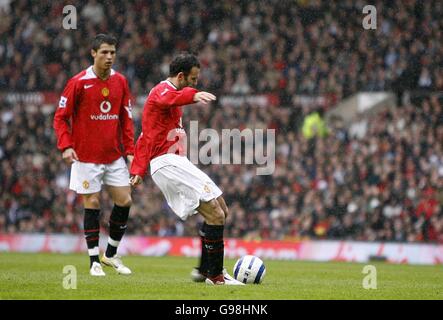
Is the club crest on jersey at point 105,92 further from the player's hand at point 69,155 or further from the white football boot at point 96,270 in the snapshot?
the white football boot at point 96,270

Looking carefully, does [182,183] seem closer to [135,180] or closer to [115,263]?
[135,180]

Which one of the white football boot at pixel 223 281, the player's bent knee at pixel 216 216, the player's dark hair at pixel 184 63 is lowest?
the white football boot at pixel 223 281

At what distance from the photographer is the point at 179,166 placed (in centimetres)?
987

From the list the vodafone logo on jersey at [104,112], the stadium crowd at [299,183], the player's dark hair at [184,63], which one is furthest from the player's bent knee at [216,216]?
the stadium crowd at [299,183]

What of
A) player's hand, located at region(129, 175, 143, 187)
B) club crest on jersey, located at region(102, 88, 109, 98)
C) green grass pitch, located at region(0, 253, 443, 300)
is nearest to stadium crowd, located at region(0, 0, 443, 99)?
green grass pitch, located at region(0, 253, 443, 300)

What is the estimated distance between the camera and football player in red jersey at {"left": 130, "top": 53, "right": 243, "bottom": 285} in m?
9.76

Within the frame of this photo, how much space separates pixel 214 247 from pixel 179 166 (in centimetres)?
94

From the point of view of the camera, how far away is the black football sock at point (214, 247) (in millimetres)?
9758

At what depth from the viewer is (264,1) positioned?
27094mm

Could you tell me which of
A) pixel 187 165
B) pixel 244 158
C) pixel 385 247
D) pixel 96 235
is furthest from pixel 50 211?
pixel 187 165

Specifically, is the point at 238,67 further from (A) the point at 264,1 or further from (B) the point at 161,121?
(B) the point at 161,121

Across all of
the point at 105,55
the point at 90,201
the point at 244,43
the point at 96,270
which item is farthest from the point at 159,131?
the point at 244,43

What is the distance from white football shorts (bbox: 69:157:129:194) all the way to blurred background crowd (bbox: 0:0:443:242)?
10402mm

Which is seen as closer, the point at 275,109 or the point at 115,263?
the point at 115,263
